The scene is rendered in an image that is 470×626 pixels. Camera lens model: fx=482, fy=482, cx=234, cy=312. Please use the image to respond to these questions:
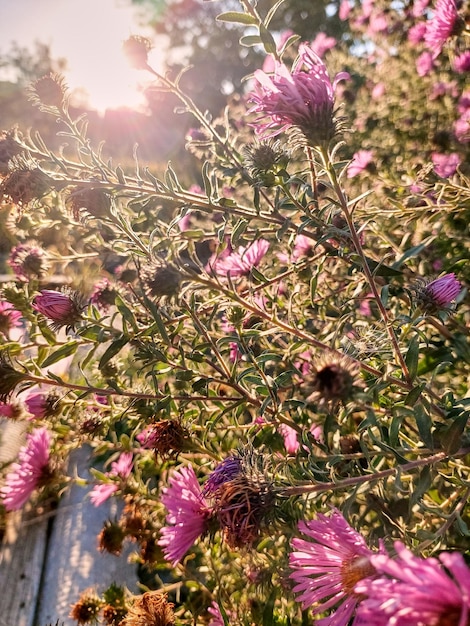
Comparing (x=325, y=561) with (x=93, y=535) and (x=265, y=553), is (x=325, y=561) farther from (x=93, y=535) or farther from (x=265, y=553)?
(x=93, y=535)

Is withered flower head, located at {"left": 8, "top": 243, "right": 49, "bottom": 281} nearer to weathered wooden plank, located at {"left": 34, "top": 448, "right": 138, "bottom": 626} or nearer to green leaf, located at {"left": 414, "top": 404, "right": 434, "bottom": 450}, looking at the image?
weathered wooden plank, located at {"left": 34, "top": 448, "right": 138, "bottom": 626}

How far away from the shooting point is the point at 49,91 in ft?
2.43

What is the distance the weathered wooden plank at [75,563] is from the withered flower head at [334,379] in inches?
31.8

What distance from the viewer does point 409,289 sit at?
656 mm

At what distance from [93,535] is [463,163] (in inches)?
68.3

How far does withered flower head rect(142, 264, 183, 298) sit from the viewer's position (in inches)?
23.5

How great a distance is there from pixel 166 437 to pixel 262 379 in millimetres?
169

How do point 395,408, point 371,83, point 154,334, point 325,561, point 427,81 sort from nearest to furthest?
point 325,561
point 395,408
point 154,334
point 427,81
point 371,83

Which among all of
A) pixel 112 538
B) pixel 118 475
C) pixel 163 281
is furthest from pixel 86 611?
pixel 163 281

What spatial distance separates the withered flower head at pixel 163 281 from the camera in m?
0.60

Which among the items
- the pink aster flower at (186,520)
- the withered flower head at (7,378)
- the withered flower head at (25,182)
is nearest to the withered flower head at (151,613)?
the pink aster flower at (186,520)

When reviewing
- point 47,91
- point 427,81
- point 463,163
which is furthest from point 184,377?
point 427,81

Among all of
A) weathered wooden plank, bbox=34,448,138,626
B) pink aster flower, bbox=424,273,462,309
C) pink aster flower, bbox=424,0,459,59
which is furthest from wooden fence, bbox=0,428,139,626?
pink aster flower, bbox=424,0,459,59

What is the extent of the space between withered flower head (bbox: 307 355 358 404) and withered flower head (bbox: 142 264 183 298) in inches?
8.9
